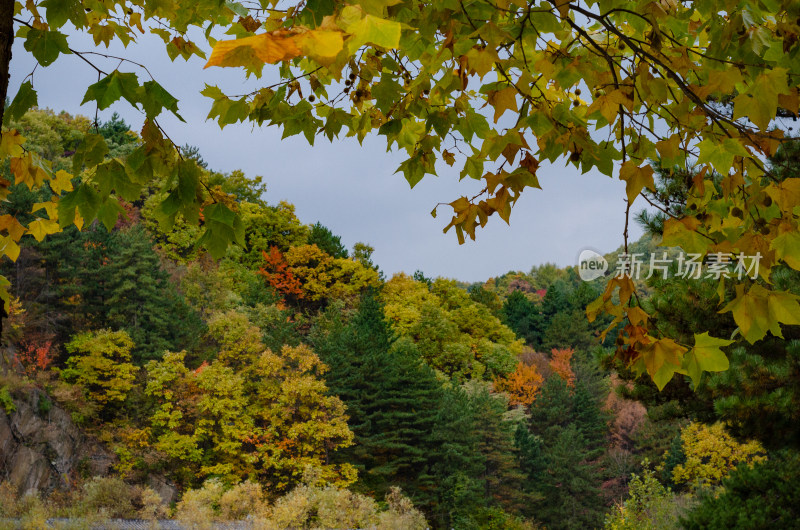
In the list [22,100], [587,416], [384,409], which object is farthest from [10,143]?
[587,416]

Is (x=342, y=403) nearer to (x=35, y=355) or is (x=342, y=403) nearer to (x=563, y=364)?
(x=35, y=355)

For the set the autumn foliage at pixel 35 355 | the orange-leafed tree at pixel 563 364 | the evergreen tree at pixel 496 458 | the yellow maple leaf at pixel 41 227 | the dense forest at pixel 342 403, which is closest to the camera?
the yellow maple leaf at pixel 41 227

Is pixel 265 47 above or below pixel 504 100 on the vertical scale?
below

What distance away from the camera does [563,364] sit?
23.4 m

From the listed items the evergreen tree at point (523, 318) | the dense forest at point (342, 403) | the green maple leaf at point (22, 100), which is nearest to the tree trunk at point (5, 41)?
the green maple leaf at point (22, 100)

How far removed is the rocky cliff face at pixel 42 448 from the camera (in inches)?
442

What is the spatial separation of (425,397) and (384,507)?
266 cm

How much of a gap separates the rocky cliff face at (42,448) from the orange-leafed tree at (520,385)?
12.0 meters

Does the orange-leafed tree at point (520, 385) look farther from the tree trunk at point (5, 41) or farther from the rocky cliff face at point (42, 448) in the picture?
the tree trunk at point (5, 41)

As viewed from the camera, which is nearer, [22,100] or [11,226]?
[22,100]

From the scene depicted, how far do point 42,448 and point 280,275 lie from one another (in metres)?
9.82

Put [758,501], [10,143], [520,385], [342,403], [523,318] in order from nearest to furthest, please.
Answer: [10,143], [758,501], [342,403], [520,385], [523,318]

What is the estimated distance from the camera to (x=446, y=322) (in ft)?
62.3

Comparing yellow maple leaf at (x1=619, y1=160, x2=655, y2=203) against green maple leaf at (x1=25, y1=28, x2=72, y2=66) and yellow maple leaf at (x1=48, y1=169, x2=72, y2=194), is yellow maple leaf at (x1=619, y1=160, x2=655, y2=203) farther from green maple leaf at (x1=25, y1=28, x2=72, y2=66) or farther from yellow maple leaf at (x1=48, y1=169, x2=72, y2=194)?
yellow maple leaf at (x1=48, y1=169, x2=72, y2=194)
